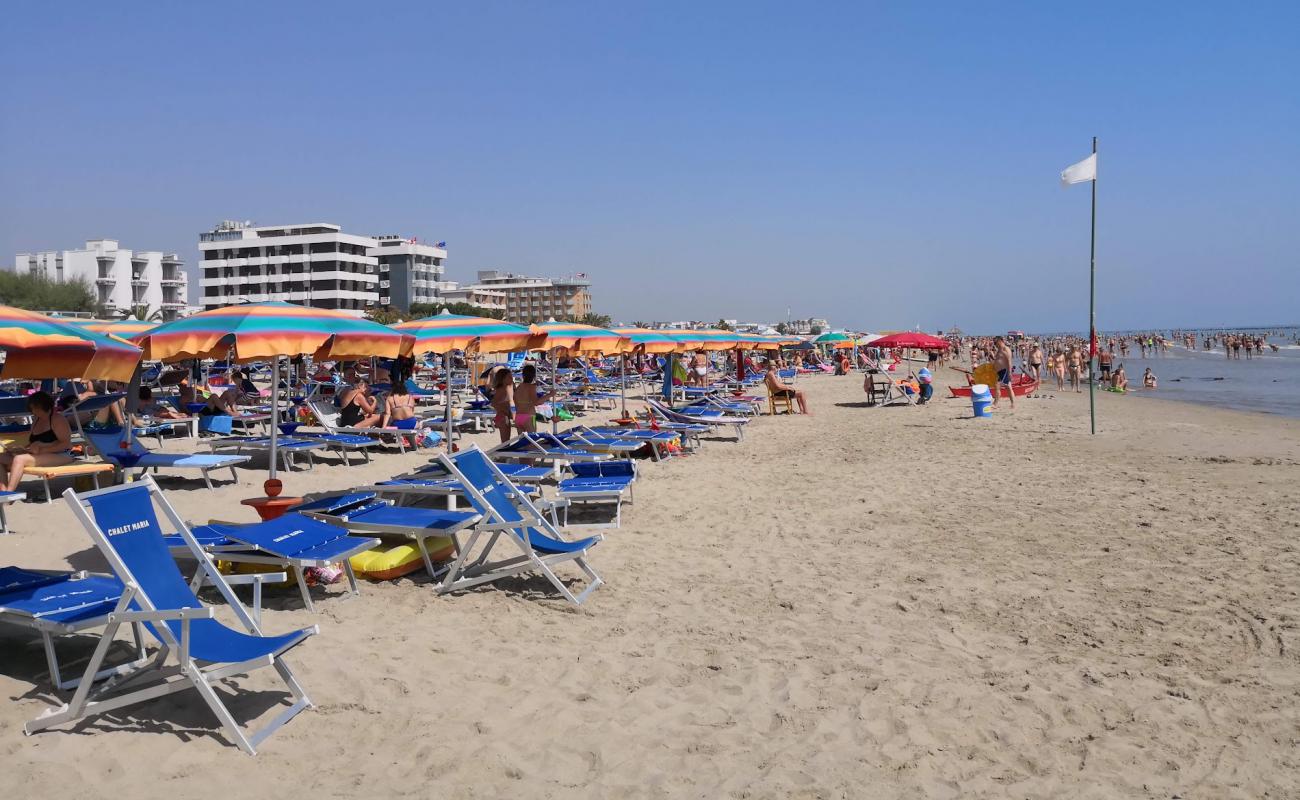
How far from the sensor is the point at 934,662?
172 inches

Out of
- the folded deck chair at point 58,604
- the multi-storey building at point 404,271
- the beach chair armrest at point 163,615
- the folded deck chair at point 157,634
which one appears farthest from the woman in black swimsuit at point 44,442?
the multi-storey building at point 404,271

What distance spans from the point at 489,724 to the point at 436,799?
0.60m

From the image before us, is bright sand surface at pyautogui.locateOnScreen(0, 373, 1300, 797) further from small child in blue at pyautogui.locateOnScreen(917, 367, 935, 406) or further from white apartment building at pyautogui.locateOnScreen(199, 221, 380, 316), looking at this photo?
white apartment building at pyautogui.locateOnScreen(199, 221, 380, 316)

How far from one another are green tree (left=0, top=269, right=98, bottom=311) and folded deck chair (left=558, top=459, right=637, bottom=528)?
58733mm

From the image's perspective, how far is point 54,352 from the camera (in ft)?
14.3

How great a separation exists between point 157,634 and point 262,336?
121 inches

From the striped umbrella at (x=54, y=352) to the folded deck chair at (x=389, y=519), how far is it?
5.32 feet

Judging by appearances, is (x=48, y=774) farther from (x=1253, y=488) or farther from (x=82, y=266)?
(x=82, y=266)

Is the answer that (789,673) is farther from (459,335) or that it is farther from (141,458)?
(141,458)

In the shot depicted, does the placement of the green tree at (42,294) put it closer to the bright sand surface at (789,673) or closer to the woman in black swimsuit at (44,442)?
the woman in black swimsuit at (44,442)

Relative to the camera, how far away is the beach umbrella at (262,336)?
19.9 ft

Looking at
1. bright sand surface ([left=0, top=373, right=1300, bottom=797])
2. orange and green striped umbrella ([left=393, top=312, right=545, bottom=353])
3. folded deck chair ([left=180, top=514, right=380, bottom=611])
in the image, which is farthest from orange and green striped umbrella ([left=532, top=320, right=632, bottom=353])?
folded deck chair ([left=180, top=514, right=380, bottom=611])

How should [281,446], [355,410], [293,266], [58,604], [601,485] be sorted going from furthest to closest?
[293,266]
[355,410]
[281,446]
[601,485]
[58,604]

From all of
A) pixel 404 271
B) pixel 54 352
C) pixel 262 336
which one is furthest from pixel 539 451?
pixel 404 271
